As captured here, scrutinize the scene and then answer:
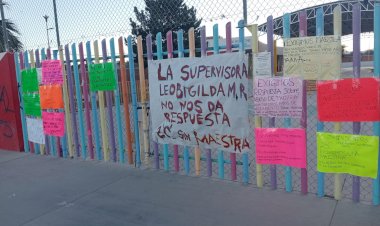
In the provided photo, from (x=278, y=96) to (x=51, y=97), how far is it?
3986mm

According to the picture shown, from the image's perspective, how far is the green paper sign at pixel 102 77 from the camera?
5.32 meters

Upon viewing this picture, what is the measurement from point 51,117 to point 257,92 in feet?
12.6

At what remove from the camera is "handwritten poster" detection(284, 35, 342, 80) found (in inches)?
137

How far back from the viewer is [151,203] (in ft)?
13.3

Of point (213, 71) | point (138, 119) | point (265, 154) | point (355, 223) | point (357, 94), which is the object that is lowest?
point (355, 223)

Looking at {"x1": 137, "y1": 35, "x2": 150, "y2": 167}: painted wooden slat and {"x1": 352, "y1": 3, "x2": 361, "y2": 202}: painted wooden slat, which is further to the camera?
{"x1": 137, "y1": 35, "x2": 150, "y2": 167}: painted wooden slat

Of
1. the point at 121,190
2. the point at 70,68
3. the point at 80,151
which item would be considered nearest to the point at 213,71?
the point at 121,190

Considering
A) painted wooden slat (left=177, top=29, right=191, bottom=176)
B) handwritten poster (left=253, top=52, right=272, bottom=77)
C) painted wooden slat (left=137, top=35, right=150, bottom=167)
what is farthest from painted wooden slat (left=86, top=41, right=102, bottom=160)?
handwritten poster (left=253, top=52, right=272, bottom=77)

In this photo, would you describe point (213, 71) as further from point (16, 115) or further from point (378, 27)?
point (16, 115)

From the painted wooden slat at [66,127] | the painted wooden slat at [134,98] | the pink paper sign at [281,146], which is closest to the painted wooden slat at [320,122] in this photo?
the pink paper sign at [281,146]

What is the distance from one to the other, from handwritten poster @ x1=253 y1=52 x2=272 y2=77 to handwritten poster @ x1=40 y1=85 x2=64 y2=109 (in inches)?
139

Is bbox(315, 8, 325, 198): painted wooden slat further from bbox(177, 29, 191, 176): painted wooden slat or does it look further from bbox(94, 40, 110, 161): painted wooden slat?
bbox(94, 40, 110, 161): painted wooden slat

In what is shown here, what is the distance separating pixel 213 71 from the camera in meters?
4.31

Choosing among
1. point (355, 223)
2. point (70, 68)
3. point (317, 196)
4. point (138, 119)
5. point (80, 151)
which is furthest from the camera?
point (80, 151)
